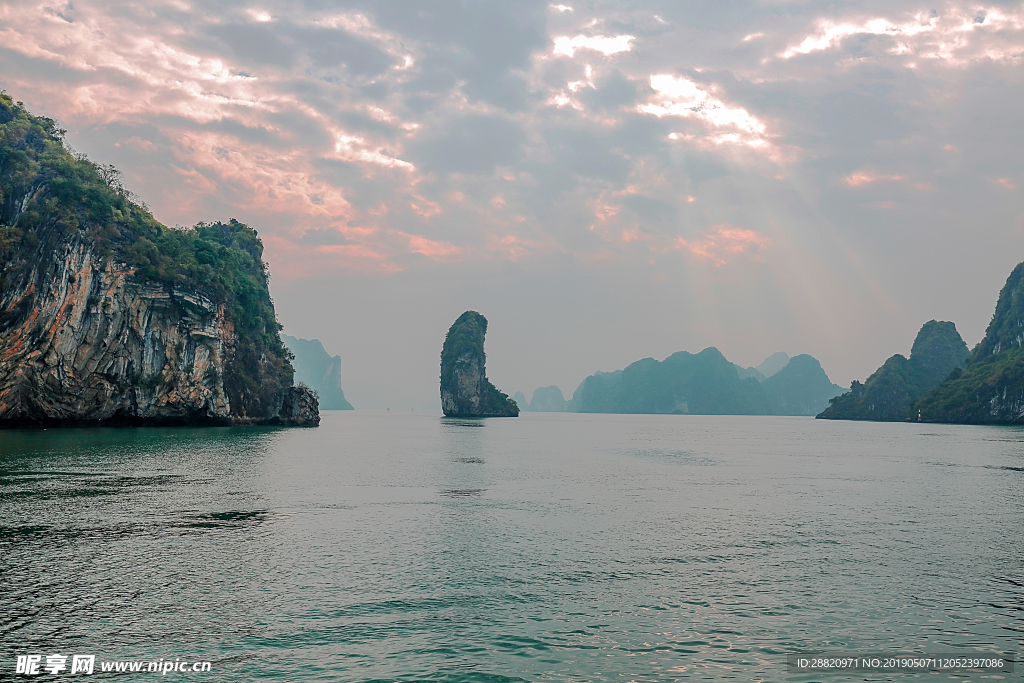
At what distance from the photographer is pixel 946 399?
7274 inches

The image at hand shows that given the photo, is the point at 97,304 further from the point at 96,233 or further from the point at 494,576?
the point at 494,576

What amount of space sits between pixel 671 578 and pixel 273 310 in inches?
5347

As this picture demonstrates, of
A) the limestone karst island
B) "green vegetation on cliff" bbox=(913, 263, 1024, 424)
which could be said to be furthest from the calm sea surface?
"green vegetation on cliff" bbox=(913, 263, 1024, 424)

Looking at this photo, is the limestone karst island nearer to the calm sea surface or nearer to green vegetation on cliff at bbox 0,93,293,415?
green vegetation on cliff at bbox 0,93,293,415

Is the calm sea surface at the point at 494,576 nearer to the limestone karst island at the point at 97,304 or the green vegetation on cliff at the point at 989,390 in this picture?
the limestone karst island at the point at 97,304

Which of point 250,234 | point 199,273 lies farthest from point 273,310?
point 199,273

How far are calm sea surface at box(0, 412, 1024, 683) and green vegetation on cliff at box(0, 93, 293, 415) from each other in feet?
173

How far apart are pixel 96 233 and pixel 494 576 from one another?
89.6m

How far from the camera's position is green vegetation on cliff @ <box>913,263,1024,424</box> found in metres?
164

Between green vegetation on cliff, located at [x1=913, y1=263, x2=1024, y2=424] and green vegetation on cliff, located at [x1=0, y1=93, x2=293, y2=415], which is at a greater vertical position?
green vegetation on cliff, located at [x1=0, y1=93, x2=293, y2=415]

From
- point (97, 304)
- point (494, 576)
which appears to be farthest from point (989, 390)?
point (97, 304)

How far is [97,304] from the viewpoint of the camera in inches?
3236

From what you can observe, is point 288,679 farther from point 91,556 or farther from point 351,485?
point 351,485

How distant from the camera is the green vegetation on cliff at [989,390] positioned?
164000mm
